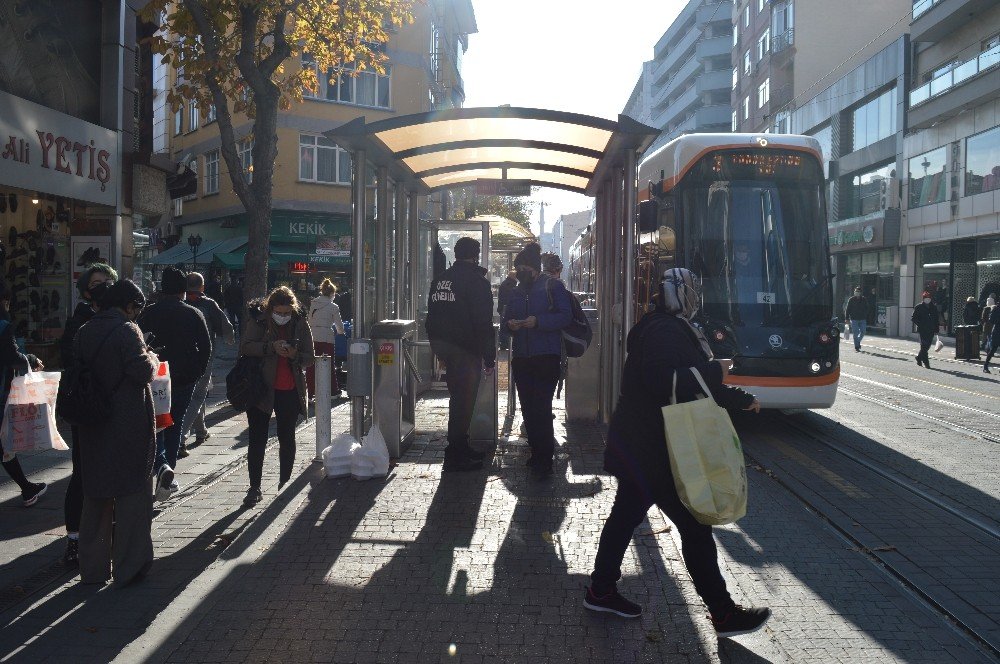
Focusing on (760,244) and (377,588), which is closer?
(377,588)

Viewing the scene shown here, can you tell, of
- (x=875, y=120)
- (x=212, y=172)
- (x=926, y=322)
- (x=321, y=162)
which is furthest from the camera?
(x=875, y=120)

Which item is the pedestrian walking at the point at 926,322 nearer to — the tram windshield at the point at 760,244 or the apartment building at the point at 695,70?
the tram windshield at the point at 760,244

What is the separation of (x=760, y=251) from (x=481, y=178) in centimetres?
334

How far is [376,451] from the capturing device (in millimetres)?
7641

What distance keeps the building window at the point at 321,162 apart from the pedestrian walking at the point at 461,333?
24.8 metres

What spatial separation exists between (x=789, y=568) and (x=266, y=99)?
9970mm

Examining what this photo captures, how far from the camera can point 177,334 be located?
695 centimetres

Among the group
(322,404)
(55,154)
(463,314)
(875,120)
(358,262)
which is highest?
(875,120)

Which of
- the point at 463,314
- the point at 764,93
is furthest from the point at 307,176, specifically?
the point at 764,93

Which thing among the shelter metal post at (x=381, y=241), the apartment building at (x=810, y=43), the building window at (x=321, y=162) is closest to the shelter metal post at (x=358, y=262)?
the shelter metal post at (x=381, y=241)

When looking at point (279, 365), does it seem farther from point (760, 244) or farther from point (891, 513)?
point (760, 244)

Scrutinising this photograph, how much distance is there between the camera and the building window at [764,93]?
5035 centimetres

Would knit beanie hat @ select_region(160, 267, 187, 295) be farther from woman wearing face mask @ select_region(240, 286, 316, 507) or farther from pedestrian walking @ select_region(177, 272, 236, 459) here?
pedestrian walking @ select_region(177, 272, 236, 459)

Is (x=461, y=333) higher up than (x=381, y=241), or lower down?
lower down
